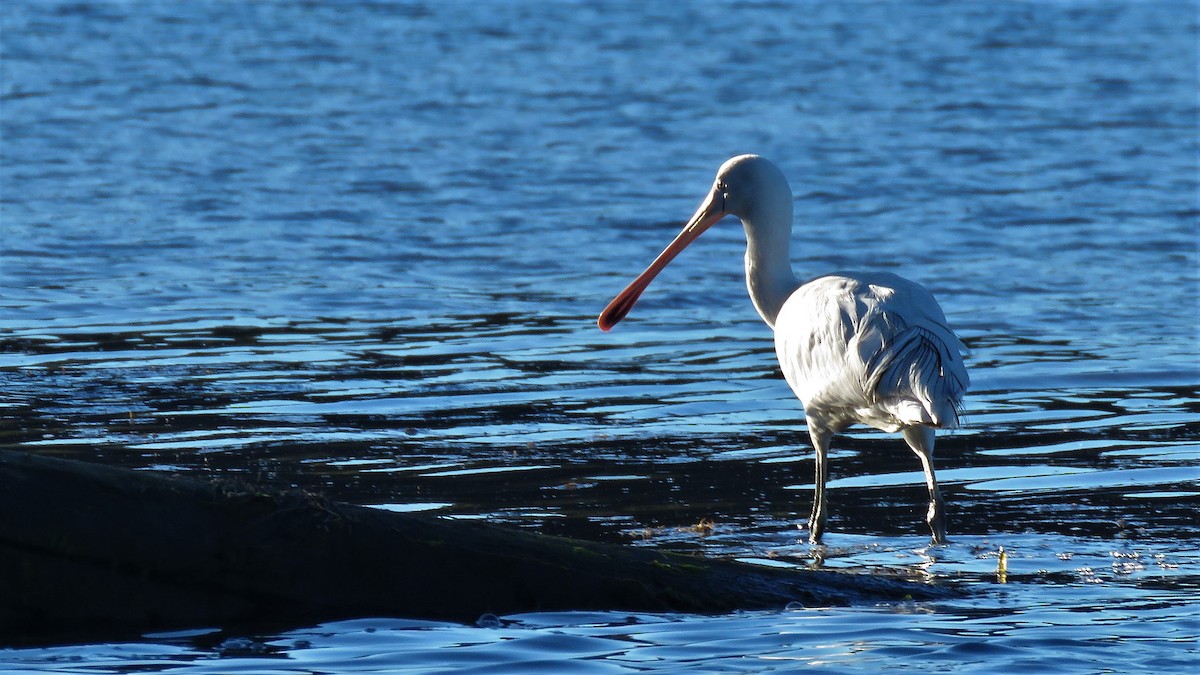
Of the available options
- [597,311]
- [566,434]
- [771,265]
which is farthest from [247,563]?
[597,311]

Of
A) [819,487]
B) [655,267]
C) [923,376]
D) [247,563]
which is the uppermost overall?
[655,267]

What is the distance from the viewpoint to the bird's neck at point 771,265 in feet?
30.3

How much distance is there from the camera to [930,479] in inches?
307

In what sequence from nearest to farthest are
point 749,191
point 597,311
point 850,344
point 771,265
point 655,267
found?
point 850,344, point 771,265, point 749,191, point 655,267, point 597,311

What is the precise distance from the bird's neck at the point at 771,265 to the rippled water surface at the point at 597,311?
76 cm

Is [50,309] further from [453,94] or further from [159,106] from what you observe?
[453,94]

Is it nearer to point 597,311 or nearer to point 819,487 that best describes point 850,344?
point 819,487

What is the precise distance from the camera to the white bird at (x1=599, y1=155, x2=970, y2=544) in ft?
25.1

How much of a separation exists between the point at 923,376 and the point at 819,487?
71 centimetres

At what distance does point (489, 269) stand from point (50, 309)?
12.5 feet

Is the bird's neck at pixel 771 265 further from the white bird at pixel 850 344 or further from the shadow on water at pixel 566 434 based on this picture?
the shadow on water at pixel 566 434

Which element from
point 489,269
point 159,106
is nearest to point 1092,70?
point 159,106

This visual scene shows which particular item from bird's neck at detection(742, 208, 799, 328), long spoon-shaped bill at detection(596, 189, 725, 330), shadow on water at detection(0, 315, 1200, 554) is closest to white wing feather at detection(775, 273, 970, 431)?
bird's neck at detection(742, 208, 799, 328)

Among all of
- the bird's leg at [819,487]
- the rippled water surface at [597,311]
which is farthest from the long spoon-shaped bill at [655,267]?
the bird's leg at [819,487]
